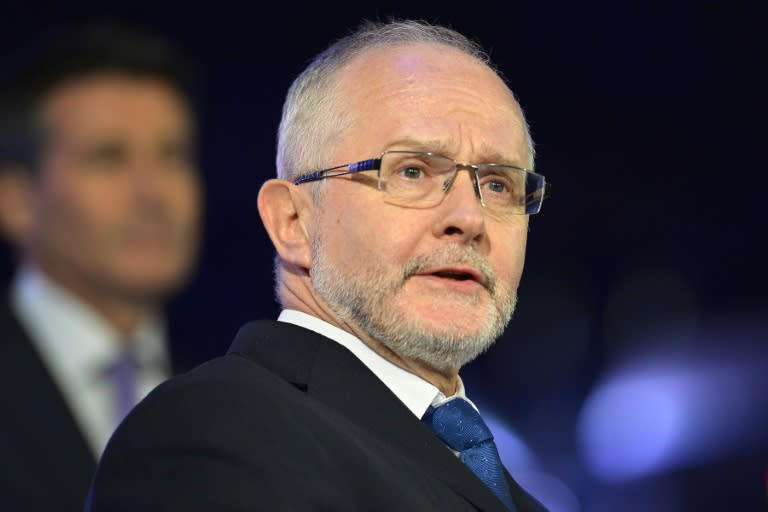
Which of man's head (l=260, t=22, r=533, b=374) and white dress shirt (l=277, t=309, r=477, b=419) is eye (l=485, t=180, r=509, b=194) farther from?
white dress shirt (l=277, t=309, r=477, b=419)

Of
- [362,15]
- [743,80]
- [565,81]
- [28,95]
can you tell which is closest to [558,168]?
[565,81]

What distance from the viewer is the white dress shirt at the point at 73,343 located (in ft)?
7.00

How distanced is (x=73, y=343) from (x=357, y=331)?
0.61 m

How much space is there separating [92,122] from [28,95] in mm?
140

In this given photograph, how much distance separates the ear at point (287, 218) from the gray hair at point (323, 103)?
41 mm

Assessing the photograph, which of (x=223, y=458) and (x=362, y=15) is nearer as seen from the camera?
(x=223, y=458)

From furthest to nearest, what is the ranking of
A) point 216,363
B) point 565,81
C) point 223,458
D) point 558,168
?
point 558,168, point 565,81, point 216,363, point 223,458

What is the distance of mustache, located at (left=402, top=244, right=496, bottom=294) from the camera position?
1.93 m

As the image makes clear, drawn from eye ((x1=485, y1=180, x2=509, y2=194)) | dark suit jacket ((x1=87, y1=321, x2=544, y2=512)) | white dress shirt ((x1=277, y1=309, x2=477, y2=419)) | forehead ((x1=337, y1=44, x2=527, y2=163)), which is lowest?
dark suit jacket ((x1=87, y1=321, x2=544, y2=512))

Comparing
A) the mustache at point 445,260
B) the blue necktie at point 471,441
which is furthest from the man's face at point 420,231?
the blue necktie at point 471,441

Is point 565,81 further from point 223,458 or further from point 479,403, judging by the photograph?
point 223,458

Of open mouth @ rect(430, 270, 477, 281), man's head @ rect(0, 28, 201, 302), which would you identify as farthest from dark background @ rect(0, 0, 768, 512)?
open mouth @ rect(430, 270, 477, 281)

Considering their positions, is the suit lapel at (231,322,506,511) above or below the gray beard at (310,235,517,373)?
below

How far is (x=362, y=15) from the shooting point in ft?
11.5
